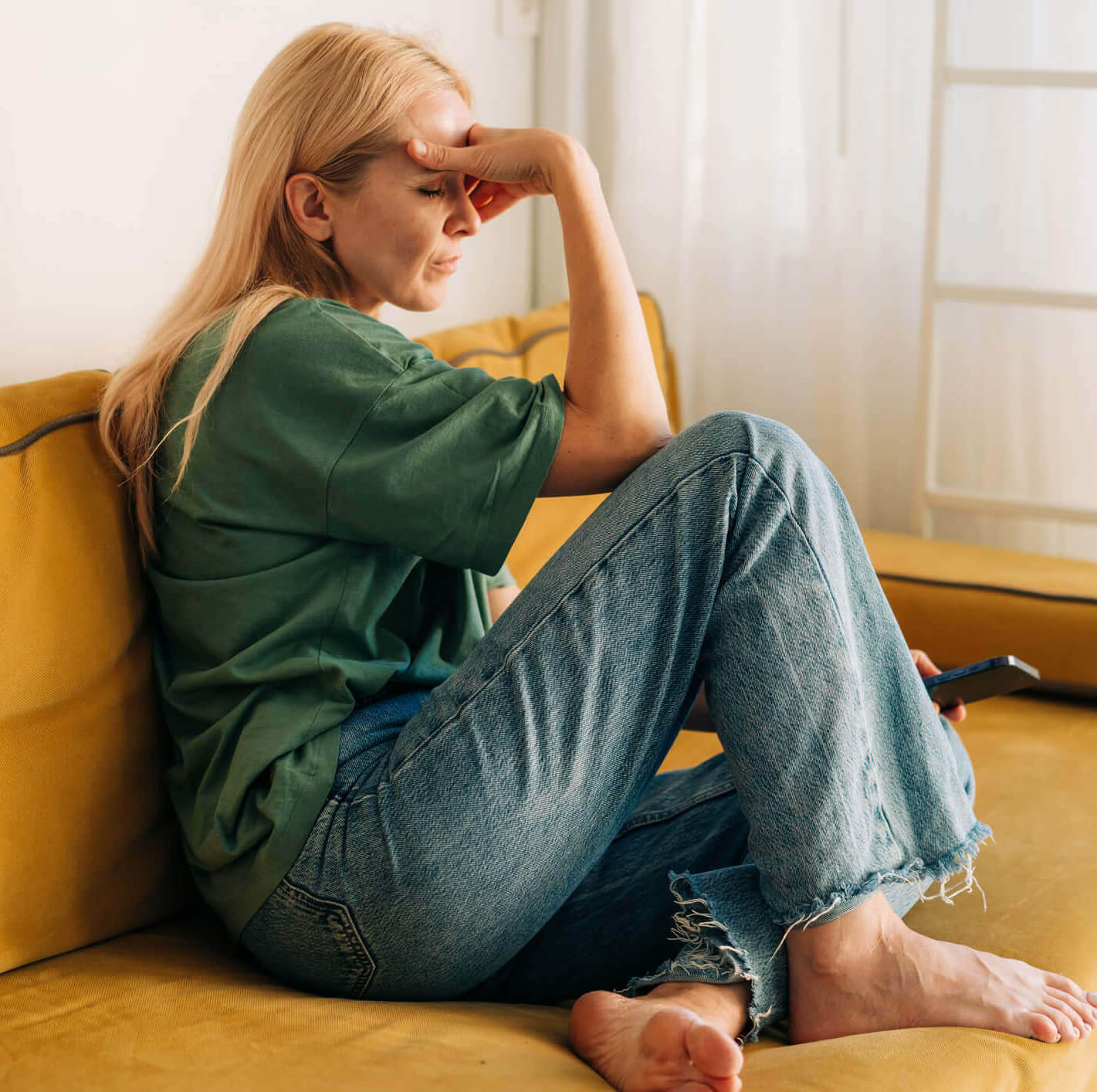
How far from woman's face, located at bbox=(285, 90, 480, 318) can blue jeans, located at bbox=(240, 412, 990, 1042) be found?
328 millimetres

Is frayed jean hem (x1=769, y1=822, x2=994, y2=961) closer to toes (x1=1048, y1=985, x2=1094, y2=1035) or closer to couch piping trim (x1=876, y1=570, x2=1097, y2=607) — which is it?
toes (x1=1048, y1=985, x2=1094, y2=1035)

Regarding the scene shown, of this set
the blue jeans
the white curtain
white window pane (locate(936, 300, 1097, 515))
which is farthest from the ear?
white window pane (locate(936, 300, 1097, 515))

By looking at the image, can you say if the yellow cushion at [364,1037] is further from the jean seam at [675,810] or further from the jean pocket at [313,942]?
the jean seam at [675,810]

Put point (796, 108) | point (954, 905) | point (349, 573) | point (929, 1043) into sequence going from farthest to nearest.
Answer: point (796, 108) → point (954, 905) → point (349, 573) → point (929, 1043)

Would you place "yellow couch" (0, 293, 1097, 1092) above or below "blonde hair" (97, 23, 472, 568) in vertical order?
below

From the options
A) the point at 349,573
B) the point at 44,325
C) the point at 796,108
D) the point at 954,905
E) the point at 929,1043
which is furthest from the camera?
the point at 796,108

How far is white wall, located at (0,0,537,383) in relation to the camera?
4.51 ft

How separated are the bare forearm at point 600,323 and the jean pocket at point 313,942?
0.47 meters

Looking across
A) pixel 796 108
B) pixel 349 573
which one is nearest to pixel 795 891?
pixel 349 573

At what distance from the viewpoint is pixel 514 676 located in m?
1.00

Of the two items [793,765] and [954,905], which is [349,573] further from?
[954,905]

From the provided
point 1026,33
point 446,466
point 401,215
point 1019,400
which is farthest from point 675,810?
point 1026,33

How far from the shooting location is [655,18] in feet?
7.59

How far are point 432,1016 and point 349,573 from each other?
37 centimetres
